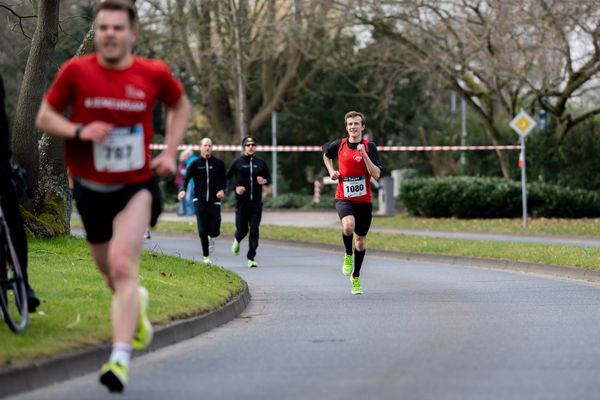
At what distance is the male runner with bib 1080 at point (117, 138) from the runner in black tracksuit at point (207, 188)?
12079 millimetres

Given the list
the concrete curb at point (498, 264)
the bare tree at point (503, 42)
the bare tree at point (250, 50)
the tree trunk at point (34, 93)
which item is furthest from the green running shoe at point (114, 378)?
the bare tree at point (250, 50)

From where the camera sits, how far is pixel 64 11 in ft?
138

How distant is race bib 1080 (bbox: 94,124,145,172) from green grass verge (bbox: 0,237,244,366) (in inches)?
55.6

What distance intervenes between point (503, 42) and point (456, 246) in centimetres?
1376

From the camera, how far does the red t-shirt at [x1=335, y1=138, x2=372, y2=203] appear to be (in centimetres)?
1547

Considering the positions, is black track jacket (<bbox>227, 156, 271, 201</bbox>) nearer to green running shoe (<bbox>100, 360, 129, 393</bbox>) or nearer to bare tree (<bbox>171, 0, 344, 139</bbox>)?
green running shoe (<bbox>100, 360, 129, 393</bbox>)

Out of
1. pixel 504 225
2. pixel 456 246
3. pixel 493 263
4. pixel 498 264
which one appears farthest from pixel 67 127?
pixel 504 225

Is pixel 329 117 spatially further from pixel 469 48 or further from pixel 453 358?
pixel 453 358

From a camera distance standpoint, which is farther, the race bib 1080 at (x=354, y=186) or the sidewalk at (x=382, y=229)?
the sidewalk at (x=382, y=229)

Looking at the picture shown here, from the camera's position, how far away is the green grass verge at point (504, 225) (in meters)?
30.8

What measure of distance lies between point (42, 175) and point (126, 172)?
10531 mm

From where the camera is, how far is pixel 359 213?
1564cm

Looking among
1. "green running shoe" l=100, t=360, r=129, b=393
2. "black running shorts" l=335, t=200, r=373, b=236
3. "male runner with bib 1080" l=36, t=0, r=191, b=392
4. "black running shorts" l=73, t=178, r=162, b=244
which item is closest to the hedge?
"black running shorts" l=335, t=200, r=373, b=236

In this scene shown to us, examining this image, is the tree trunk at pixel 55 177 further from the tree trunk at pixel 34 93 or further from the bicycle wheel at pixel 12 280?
the bicycle wheel at pixel 12 280
